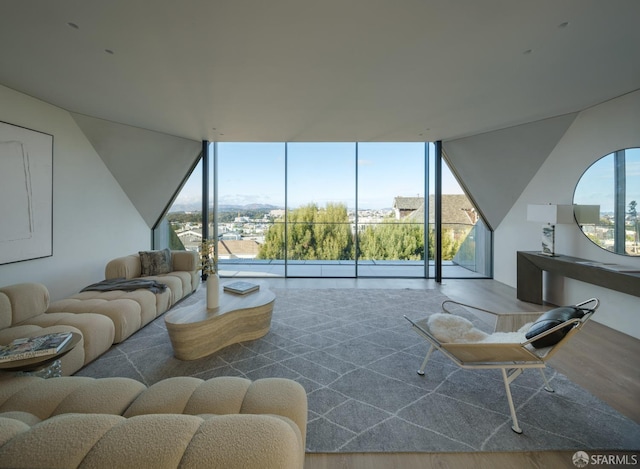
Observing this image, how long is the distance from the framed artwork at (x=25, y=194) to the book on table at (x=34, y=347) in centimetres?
209

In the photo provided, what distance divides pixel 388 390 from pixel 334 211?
14.8ft

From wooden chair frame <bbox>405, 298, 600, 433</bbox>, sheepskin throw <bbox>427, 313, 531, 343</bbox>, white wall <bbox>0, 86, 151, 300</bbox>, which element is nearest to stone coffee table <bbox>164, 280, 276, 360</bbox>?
sheepskin throw <bbox>427, 313, 531, 343</bbox>

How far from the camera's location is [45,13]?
219 centimetres

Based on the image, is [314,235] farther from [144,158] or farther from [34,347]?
[34,347]

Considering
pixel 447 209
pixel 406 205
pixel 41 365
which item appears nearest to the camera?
pixel 41 365

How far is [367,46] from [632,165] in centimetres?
347

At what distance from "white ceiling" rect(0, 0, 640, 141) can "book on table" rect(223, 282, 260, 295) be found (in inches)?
92.1

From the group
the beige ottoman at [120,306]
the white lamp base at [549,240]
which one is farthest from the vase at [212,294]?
the white lamp base at [549,240]

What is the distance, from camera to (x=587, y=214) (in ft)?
13.4

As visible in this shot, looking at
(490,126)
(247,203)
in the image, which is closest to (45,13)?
(247,203)

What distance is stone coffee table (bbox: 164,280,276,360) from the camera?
9.12ft

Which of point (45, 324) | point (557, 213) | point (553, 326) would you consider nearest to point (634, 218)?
point (557, 213)

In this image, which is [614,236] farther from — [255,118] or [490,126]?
[255,118]

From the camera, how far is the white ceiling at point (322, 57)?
2.18m
